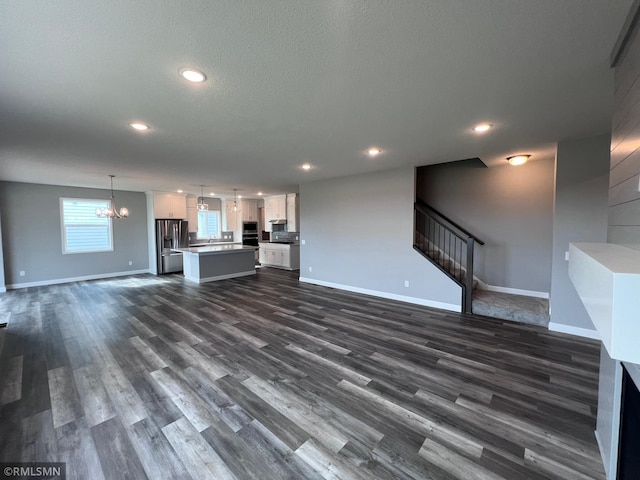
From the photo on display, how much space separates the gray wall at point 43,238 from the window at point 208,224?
2.29 meters

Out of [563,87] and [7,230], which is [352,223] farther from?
Result: [7,230]

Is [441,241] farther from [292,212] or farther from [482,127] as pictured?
[292,212]

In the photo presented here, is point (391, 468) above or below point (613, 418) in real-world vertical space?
below

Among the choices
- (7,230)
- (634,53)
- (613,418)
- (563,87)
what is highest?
(563,87)

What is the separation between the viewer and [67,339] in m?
3.45

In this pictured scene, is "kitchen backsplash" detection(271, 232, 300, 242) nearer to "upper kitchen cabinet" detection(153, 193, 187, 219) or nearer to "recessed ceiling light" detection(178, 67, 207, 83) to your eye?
"upper kitchen cabinet" detection(153, 193, 187, 219)

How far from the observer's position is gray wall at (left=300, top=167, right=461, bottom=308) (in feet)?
16.0

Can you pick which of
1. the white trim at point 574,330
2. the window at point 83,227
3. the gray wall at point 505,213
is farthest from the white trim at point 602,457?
the window at point 83,227

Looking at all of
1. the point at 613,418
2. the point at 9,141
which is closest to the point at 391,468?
the point at 613,418

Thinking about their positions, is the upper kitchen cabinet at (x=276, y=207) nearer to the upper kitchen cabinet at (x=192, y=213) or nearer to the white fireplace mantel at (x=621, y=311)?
the upper kitchen cabinet at (x=192, y=213)

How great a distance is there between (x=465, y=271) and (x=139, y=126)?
17.8 ft

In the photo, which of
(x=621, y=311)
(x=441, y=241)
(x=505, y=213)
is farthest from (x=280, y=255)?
(x=621, y=311)

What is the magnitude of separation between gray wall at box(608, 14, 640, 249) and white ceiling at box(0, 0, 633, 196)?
0.71 ft

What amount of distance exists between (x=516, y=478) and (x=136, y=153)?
5195mm
